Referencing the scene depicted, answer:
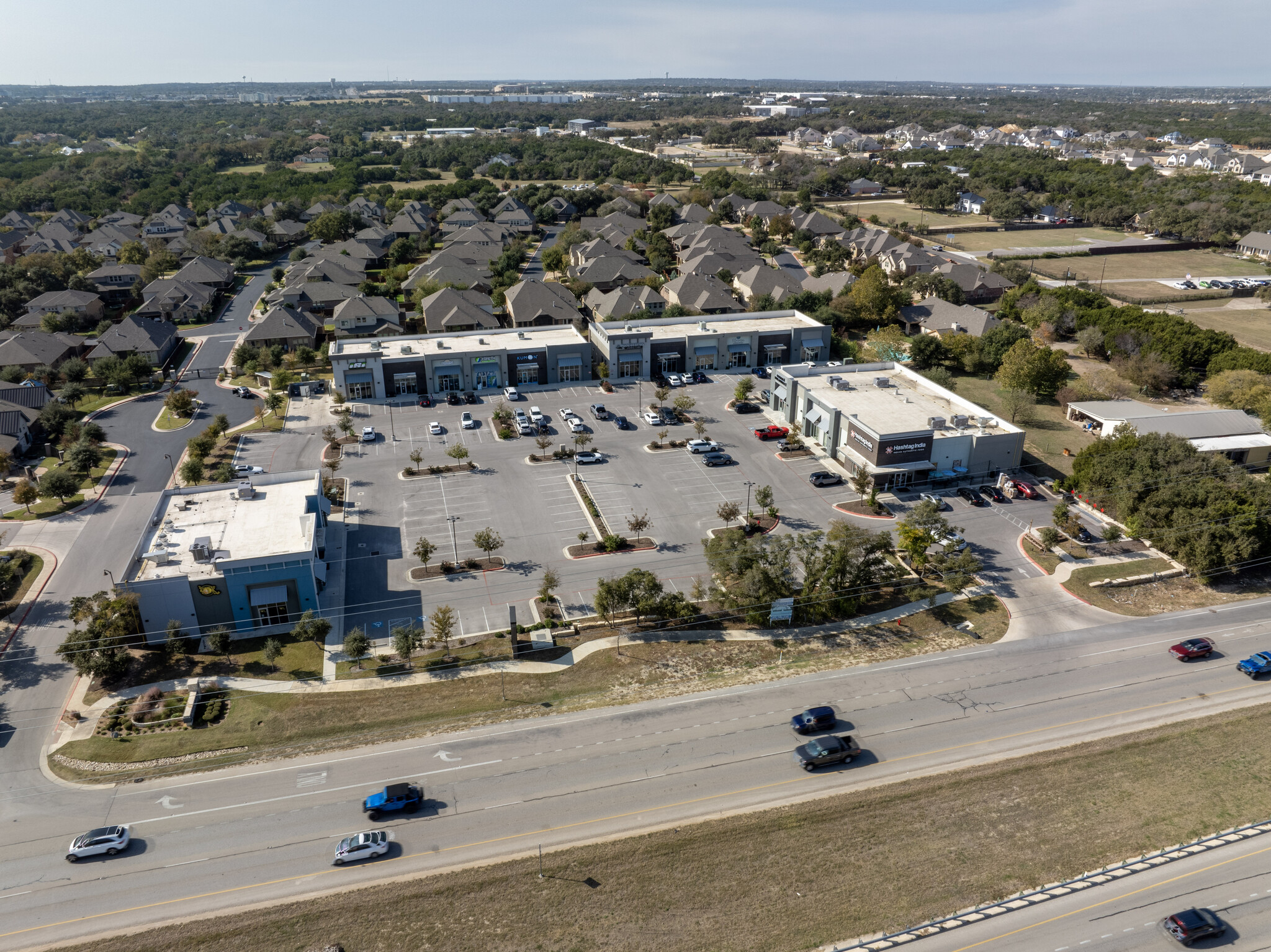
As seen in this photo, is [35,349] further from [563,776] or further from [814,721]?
[814,721]

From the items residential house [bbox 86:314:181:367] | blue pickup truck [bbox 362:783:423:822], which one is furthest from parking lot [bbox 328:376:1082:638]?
residential house [bbox 86:314:181:367]

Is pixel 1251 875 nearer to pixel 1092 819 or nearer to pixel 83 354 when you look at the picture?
pixel 1092 819

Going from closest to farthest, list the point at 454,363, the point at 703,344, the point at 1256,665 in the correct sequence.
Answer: the point at 1256,665 → the point at 454,363 → the point at 703,344

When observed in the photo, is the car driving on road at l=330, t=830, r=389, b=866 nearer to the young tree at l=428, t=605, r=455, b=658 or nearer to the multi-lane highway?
the multi-lane highway

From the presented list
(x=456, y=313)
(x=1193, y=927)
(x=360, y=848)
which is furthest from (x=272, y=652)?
(x=456, y=313)

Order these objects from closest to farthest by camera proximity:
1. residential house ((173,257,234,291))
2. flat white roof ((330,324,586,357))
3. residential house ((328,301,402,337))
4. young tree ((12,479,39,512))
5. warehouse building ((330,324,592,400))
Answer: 1. young tree ((12,479,39,512))
2. warehouse building ((330,324,592,400))
3. flat white roof ((330,324,586,357))
4. residential house ((328,301,402,337))
5. residential house ((173,257,234,291))
